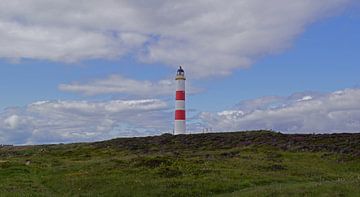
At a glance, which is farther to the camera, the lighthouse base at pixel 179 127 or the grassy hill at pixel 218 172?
the lighthouse base at pixel 179 127

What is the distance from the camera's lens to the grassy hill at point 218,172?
1164 inches

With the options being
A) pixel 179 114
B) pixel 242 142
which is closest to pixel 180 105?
pixel 179 114

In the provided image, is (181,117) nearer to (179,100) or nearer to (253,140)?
(179,100)

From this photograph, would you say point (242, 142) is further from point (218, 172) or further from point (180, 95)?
point (218, 172)

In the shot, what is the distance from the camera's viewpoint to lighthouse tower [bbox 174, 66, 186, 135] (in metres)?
73.3

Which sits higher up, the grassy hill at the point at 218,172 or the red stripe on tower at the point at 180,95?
the red stripe on tower at the point at 180,95

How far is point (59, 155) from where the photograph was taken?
64000 mm

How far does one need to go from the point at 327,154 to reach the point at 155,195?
24.0m

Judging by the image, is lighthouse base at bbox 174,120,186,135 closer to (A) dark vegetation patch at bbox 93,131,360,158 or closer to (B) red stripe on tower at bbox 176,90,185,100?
(A) dark vegetation patch at bbox 93,131,360,158

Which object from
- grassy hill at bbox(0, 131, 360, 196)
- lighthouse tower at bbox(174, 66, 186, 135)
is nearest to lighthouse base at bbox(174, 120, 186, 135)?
lighthouse tower at bbox(174, 66, 186, 135)

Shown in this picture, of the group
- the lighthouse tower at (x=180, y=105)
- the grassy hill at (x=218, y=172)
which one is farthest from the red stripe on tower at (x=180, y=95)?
the grassy hill at (x=218, y=172)

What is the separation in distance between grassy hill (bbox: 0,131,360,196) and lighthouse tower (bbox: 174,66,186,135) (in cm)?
821

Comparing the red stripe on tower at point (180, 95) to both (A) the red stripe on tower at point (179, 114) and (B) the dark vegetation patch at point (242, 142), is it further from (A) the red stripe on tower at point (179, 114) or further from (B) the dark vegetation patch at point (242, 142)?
(B) the dark vegetation patch at point (242, 142)

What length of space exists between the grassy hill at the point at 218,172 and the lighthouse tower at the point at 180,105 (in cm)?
821
